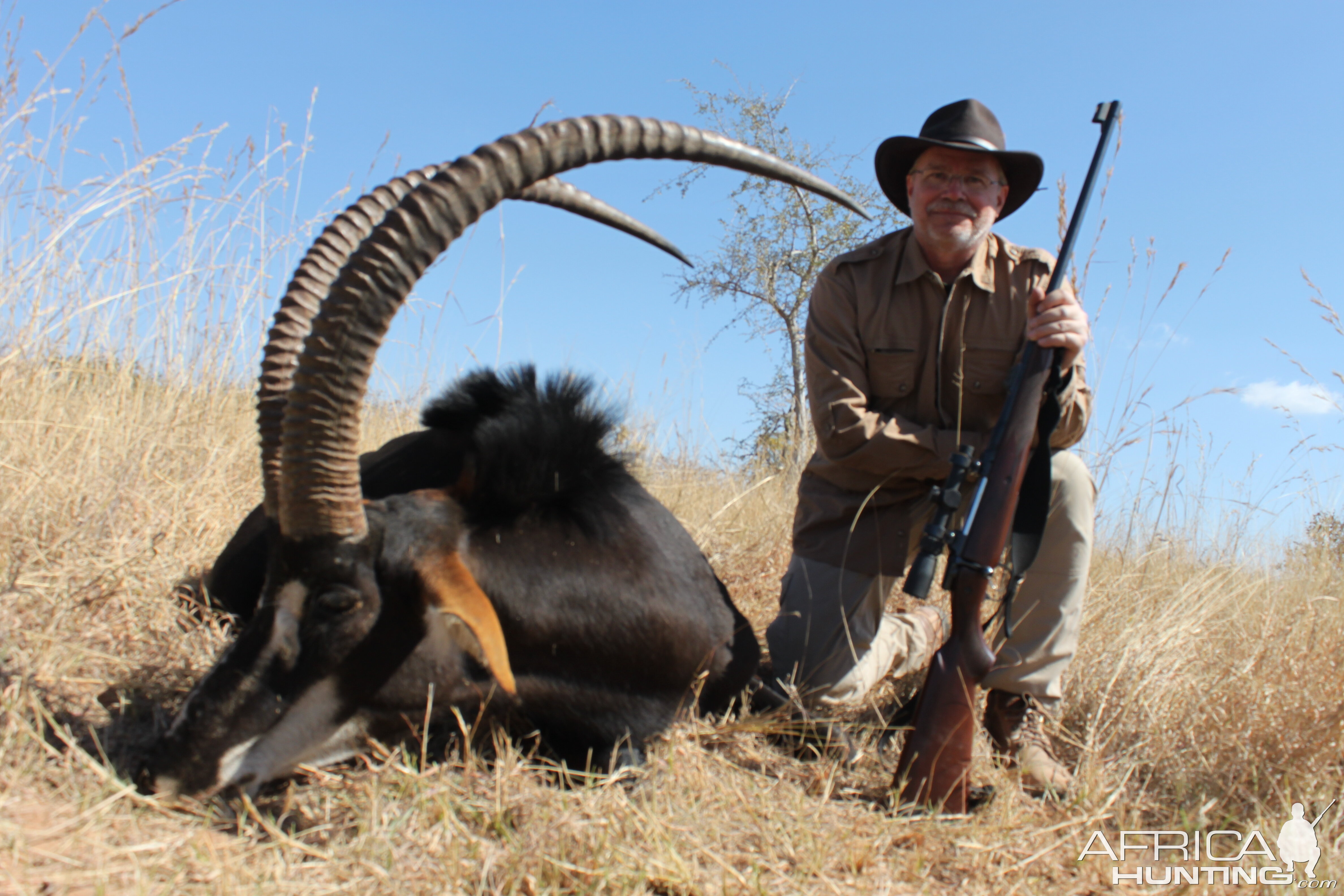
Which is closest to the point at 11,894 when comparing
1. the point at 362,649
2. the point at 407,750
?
the point at 362,649

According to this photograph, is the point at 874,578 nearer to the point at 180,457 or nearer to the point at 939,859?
the point at 939,859

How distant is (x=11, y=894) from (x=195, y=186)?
14.9 ft

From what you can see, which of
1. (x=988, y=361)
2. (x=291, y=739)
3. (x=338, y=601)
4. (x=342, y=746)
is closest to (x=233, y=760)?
(x=291, y=739)

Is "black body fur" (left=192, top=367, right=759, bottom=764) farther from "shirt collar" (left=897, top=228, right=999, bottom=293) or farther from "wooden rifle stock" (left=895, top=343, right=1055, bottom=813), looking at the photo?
"shirt collar" (left=897, top=228, right=999, bottom=293)

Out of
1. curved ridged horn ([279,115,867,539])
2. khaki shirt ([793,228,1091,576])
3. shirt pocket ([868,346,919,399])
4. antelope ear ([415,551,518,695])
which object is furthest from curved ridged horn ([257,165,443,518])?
shirt pocket ([868,346,919,399])

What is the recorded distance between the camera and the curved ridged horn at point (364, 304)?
221 cm

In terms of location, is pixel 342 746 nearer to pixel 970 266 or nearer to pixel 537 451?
pixel 537 451

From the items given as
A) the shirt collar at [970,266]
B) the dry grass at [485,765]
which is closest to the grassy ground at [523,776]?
the dry grass at [485,765]

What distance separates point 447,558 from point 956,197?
2526mm

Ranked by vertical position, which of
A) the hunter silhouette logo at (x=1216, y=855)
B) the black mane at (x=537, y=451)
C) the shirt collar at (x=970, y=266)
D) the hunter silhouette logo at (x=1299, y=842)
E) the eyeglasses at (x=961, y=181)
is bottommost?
the hunter silhouette logo at (x=1216, y=855)

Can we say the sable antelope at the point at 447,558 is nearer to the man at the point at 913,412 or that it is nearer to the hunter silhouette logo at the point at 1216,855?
the man at the point at 913,412

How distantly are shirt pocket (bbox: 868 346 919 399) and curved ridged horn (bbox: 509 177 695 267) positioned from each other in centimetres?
94

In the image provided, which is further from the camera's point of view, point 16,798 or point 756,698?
point 756,698

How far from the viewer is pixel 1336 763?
9.50 ft
